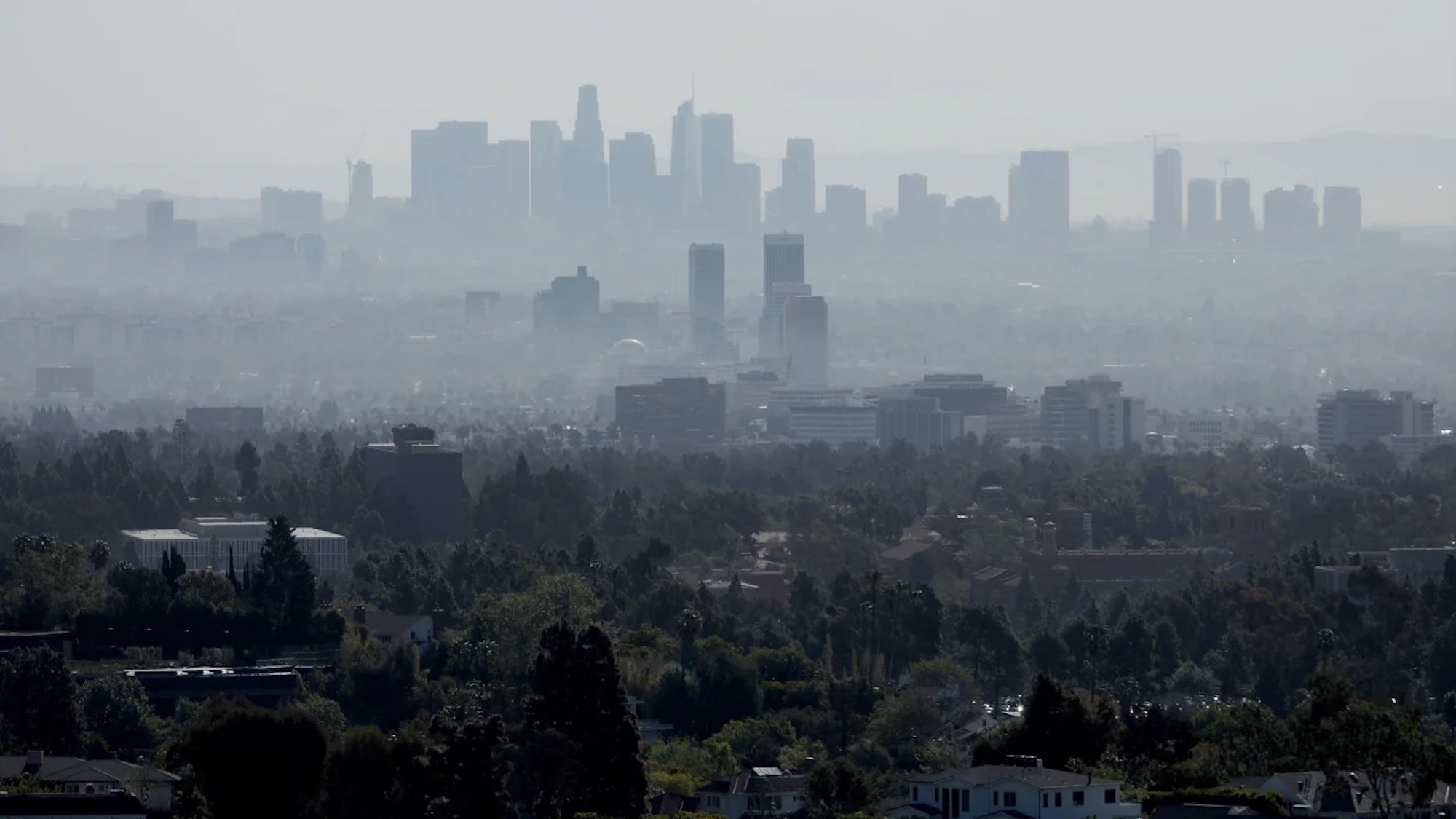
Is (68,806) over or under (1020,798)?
over

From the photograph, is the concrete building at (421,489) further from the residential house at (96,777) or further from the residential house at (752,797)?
the residential house at (96,777)

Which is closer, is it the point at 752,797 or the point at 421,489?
the point at 752,797

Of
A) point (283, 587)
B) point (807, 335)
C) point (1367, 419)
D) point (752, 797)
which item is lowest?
point (752, 797)

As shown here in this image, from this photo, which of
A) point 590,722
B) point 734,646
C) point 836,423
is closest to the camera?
point 590,722

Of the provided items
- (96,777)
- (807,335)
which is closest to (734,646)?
(96,777)

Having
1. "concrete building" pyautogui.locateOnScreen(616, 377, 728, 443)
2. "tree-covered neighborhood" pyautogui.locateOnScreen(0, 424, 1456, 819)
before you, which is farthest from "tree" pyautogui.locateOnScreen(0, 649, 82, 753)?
"concrete building" pyautogui.locateOnScreen(616, 377, 728, 443)

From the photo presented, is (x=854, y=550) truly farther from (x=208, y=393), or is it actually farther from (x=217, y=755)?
(x=208, y=393)

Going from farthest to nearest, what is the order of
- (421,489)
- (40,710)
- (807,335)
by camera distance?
(807,335) → (421,489) → (40,710)

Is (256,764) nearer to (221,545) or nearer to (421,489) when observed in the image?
(221,545)
